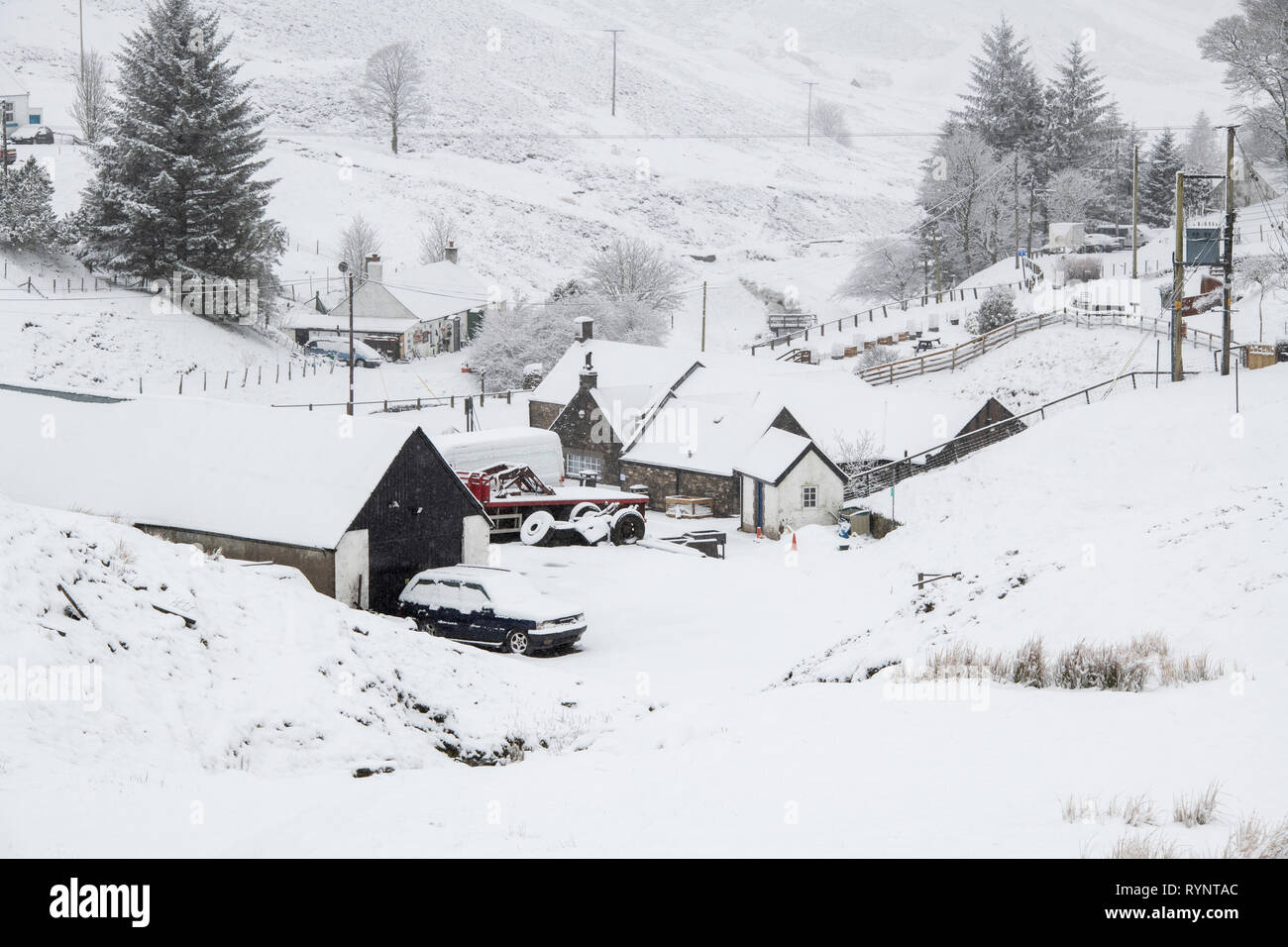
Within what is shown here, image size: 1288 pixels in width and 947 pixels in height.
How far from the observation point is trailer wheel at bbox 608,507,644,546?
34656mm

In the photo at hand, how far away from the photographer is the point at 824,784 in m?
8.85

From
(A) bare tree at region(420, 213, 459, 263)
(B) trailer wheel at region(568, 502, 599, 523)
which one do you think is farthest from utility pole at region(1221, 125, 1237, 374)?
(A) bare tree at region(420, 213, 459, 263)

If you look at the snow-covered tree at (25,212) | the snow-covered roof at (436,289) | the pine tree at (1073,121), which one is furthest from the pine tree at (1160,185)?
the snow-covered tree at (25,212)

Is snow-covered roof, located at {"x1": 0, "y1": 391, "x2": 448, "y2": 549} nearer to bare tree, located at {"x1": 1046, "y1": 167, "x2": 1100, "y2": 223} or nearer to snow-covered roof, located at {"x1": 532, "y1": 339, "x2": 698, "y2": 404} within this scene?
snow-covered roof, located at {"x1": 532, "y1": 339, "x2": 698, "y2": 404}

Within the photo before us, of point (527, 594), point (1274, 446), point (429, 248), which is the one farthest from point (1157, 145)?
point (527, 594)

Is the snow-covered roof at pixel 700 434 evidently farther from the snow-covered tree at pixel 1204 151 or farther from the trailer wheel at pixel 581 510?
the snow-covered tree at pixel 1204 151

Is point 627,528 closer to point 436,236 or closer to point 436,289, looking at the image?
point 436,289

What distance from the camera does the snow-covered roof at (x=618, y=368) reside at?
165ft

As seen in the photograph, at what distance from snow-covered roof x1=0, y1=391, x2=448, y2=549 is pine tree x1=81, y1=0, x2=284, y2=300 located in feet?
111

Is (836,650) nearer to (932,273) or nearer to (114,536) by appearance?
(114,536)

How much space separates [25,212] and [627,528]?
145 ft

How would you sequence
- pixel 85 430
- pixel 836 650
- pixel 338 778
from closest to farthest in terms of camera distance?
1. pixel 338 778
2. pixel 836 650
3. pixel 85 430

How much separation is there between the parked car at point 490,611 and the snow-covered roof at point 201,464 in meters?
2.30

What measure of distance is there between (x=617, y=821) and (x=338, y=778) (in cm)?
383
